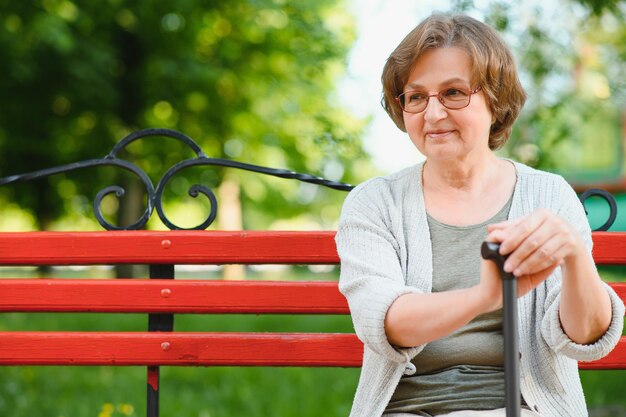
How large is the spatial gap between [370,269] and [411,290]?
142 mm

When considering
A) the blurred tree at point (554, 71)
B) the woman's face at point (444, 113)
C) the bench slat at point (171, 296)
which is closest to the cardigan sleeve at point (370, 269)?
the woman's face at point (444, 113)

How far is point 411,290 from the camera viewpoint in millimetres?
2029

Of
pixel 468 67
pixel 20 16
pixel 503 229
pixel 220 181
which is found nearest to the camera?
pixel 503 229

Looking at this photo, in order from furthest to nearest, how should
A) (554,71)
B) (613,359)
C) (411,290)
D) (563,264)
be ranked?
(554,71)
(613,359)
(411,290)
(563,264)

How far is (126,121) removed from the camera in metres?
12.2

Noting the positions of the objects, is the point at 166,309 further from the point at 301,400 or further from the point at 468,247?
the point at 301,400

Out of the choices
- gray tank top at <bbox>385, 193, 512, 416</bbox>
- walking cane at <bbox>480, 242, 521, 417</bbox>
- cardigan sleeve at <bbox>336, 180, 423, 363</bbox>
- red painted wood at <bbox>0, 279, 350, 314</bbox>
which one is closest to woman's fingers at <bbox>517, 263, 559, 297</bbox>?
walking cane at <bbox>480, 242, 521, 417</bbox>

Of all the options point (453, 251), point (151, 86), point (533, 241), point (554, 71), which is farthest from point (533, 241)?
point (151, 86)

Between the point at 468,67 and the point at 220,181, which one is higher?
the point at 220,181

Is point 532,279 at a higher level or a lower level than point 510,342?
higher

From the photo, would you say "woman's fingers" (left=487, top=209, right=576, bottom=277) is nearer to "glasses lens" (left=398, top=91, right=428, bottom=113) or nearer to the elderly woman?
the elderly woman

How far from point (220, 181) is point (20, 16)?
4.15 meters

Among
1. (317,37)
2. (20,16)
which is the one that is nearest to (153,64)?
(20,16)

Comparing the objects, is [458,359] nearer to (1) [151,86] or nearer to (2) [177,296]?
(2) [177,296]
